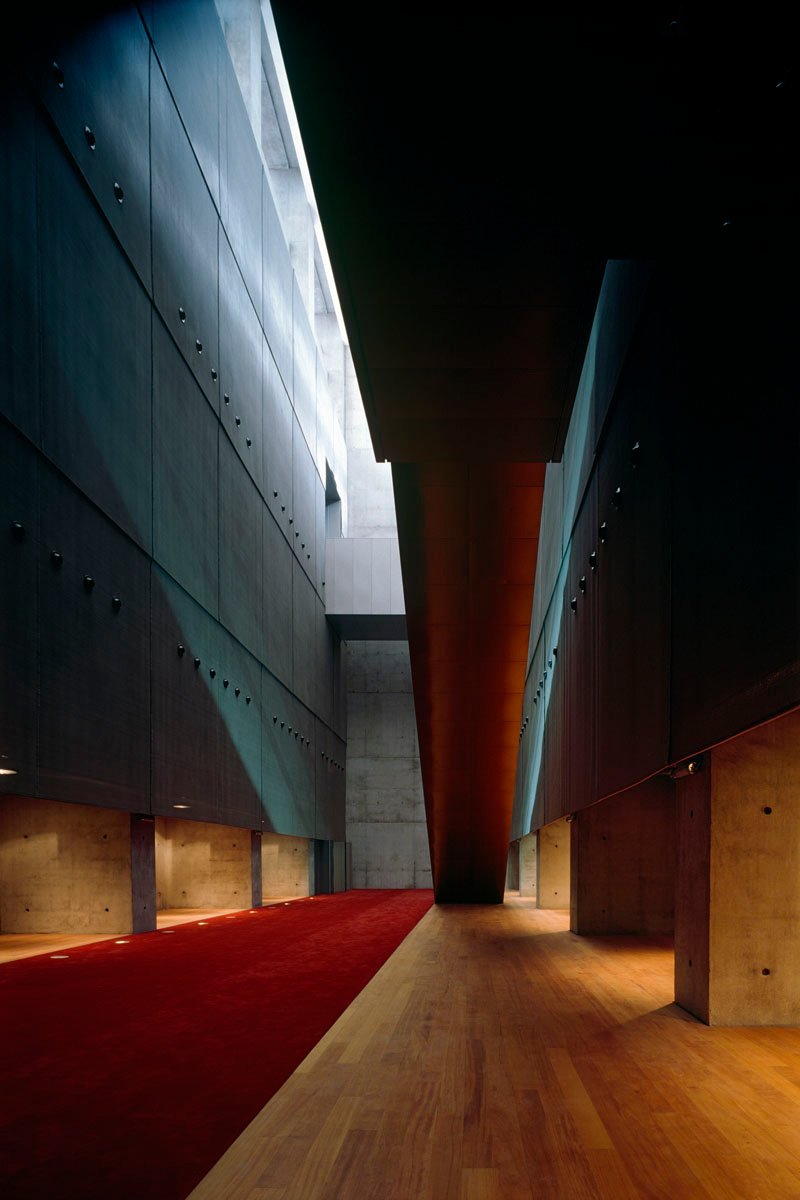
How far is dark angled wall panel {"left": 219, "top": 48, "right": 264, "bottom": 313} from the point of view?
522 inches

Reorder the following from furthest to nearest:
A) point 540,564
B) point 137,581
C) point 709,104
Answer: point 540,564, point 137,581, point 709,104

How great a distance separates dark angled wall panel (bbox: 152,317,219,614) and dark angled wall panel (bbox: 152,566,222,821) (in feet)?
1.15

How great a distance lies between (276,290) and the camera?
17266 millimetres

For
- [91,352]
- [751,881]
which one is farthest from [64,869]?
[751,881]

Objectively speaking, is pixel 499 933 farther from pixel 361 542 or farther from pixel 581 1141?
pixel 361 542

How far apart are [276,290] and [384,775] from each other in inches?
627

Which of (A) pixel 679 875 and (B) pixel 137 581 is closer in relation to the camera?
(A) pixel 679 875

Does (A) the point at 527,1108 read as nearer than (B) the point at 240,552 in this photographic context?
Yes

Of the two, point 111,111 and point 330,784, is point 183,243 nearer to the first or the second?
point 111,111

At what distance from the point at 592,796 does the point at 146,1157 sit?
4520mm

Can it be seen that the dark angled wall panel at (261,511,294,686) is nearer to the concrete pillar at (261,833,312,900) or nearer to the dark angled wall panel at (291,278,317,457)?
the dark angled wall panel at (291,278,317,457)

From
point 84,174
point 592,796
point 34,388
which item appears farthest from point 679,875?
point 84,174

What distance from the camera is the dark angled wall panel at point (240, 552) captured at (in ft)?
43.3

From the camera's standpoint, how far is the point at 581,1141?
3.49m
